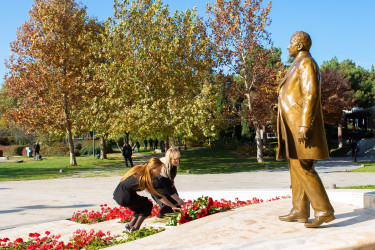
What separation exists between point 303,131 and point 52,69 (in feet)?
77.1

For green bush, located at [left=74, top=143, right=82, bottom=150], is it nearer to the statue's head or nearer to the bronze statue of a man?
the bronze statue of a man

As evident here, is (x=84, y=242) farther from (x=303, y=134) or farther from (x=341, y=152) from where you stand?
(x=341, y=152)

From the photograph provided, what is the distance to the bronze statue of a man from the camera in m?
4.75

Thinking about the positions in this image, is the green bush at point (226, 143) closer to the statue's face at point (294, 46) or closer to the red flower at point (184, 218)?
the red flower at point (184, 218)

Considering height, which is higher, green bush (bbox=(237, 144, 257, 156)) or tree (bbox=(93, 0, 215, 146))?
tree (bbox=(93, 0, 215, 146))

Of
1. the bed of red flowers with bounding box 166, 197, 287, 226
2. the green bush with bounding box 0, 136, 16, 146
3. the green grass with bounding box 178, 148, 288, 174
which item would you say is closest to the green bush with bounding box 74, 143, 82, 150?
the green bush with bounding box 0, 136, 16, 146

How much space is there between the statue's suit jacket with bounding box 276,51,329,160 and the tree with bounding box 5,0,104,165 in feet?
65.9

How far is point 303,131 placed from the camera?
184 inches

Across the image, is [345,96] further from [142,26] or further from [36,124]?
[36,124]

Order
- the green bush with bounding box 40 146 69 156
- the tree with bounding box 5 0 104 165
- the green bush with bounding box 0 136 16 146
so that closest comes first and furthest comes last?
the tree with bounding box 5 0 104 165
the green bush with bounding box 40 146 69 156
the green bush with bounding box 0 136 16 146

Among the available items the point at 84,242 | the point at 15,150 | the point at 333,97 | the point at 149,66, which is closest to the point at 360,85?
the point at 333,97

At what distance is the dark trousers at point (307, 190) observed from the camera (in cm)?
479

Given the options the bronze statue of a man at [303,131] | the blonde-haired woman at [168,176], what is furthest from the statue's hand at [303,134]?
the blonde-haired woman at [168,176]

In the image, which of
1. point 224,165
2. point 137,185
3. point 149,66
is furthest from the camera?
point 224,165
